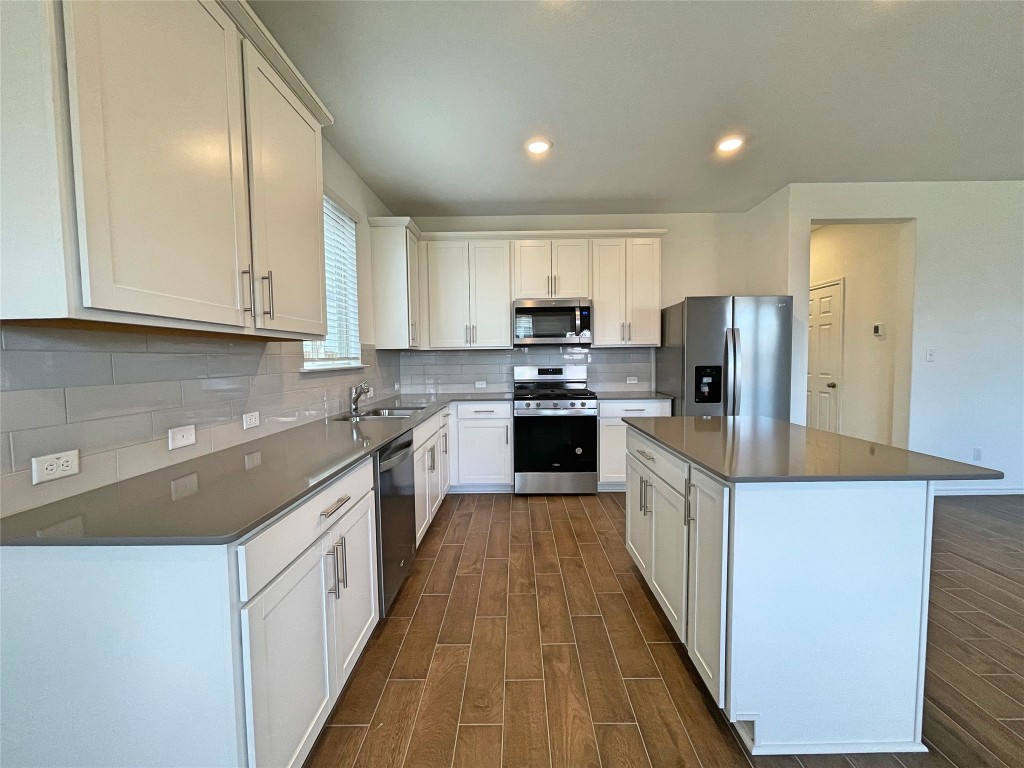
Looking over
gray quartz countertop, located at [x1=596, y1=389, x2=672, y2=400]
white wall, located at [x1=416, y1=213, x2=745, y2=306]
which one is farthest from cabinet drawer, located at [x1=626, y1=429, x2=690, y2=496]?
white wall, located at [x1=416, y1=213, x2=745, y2=306]

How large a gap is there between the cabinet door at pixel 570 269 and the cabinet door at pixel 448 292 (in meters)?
0.89

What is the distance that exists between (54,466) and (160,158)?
89 cm

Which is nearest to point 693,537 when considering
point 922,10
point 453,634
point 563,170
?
point 453,634

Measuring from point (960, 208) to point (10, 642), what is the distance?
20.2ft

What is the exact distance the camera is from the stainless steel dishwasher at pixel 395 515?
185 centimetres

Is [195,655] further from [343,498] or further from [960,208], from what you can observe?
[960,208]

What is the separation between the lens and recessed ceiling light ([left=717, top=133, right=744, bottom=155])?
272cm

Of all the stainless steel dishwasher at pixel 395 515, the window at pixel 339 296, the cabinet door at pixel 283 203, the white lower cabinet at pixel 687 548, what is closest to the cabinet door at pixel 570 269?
the window at pixel 339 296

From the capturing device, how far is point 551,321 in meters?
3.89

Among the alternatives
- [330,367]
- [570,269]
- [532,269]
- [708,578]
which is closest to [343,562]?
[708,578]

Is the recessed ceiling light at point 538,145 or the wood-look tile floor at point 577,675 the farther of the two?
the recessed ceiling light at point 538,145

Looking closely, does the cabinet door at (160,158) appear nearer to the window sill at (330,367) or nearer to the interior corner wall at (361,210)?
the window sill at (330,367)

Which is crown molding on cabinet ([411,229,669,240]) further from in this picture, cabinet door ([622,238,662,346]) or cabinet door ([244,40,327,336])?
cabinet door ([244,40,327,336])

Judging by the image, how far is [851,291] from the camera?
14.0 feet
